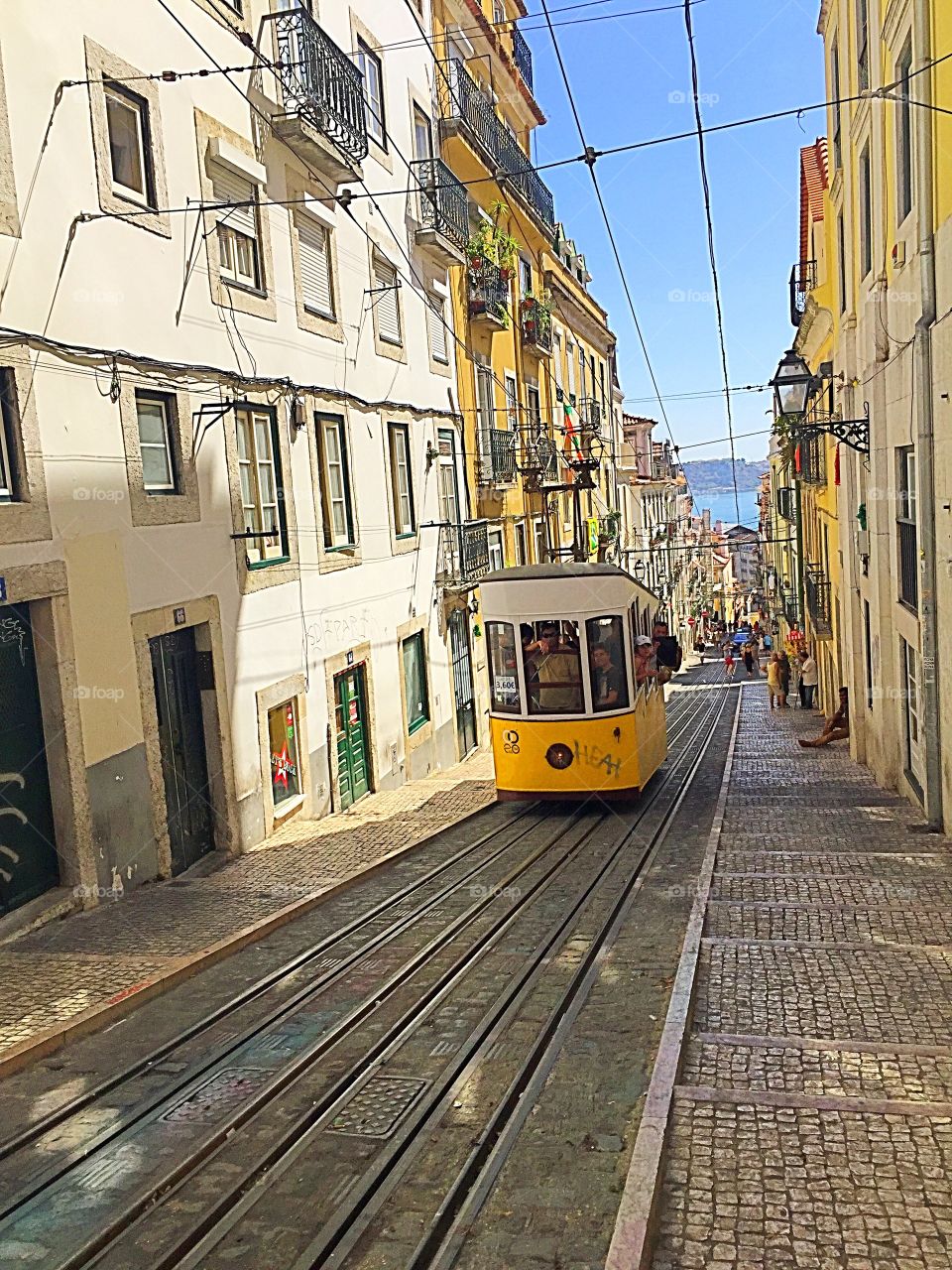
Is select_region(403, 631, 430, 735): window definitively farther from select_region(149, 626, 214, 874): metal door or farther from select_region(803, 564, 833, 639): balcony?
select_region(803, 564, 833, 639): balcony

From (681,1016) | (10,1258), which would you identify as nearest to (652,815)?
(681,1016)

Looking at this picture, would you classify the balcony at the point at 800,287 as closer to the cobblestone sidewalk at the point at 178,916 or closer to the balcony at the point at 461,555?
the balcony at the point at 461,555

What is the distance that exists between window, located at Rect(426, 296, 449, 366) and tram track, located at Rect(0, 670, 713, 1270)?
471 inches

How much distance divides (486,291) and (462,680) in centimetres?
822

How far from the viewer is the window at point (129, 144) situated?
9.96m

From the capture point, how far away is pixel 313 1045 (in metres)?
6.11

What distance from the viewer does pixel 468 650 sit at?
22344 mm

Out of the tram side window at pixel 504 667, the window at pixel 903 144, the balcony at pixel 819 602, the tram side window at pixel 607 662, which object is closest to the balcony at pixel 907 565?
the tram side window at pixel 607 662

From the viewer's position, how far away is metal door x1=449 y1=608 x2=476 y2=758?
2130cm

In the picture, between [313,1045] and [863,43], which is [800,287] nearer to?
[863,43]

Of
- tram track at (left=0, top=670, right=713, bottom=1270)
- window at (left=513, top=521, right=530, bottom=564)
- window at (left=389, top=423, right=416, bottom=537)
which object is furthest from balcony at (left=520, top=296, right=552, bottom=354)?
tram track at (left=0, top=670, right=713, bottom=1270)

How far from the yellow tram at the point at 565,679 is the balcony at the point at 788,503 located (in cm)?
2383

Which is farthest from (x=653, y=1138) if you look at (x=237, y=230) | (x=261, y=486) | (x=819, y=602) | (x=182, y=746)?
(x=819, y=602)

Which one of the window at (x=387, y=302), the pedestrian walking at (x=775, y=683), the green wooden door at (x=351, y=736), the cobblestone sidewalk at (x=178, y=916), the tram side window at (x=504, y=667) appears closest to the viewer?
the cobblestone sidewalk at (x=178, y=916)
